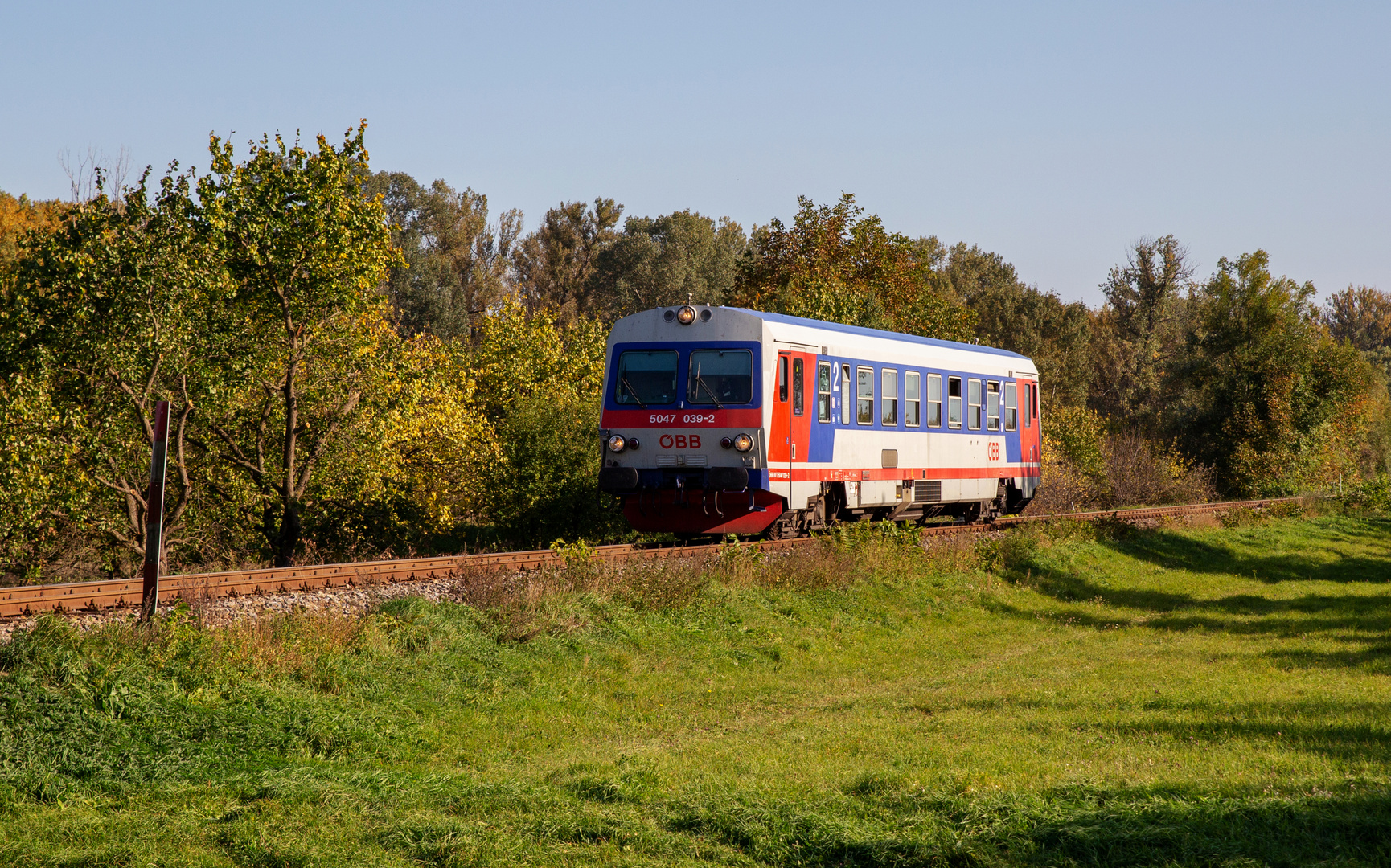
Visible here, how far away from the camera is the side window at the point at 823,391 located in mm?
17250

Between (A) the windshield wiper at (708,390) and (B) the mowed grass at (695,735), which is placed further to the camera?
(A) the windshield wiper at (708,390)

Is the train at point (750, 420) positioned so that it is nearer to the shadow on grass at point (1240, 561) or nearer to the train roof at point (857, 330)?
the train roof at point (857, 330)

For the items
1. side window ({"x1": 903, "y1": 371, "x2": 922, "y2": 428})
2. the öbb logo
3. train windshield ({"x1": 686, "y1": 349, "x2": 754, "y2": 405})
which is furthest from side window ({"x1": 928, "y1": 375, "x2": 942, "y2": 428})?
the öbb logo

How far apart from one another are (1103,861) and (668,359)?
12.0 metres

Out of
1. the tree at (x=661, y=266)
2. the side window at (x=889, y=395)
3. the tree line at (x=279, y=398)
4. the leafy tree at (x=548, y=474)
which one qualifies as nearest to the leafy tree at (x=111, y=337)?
the tree line at (x=279, y=398)

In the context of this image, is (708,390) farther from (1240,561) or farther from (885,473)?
(1240,561)

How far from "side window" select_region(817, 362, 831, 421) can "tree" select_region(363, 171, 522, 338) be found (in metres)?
44.3

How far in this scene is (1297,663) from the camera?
46.0 ft

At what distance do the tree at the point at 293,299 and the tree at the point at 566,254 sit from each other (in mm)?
49339

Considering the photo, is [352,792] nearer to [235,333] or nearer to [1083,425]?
[235,333]

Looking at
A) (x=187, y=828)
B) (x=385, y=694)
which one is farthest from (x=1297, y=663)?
(x=187, y=828)

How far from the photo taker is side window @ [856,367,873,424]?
1825 centimetres

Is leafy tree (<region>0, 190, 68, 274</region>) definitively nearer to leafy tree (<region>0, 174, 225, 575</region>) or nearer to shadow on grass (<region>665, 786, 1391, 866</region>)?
leafy tree (<region>0, 174, 225, 575</region>)

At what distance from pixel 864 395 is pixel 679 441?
3.52m
